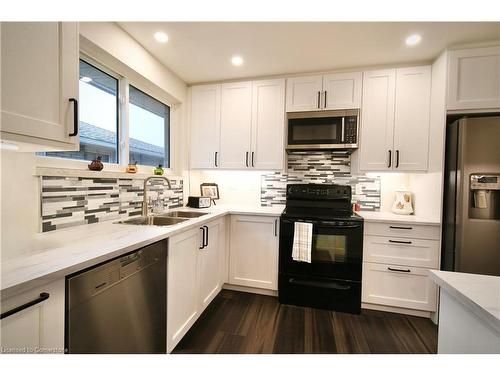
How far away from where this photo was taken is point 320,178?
102 inches

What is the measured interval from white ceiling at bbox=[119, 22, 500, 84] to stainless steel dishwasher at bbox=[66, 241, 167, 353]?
5.39 ft

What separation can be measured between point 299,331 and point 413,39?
8.29 feet

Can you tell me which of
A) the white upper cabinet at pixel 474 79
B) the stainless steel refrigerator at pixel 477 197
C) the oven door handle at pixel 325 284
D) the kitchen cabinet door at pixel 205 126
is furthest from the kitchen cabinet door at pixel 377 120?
the kitchen cabinet door at pixel 205 126

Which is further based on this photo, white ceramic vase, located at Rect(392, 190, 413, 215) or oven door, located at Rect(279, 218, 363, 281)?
white ceramic vase, located at Rect(392, 190, 413, 215)

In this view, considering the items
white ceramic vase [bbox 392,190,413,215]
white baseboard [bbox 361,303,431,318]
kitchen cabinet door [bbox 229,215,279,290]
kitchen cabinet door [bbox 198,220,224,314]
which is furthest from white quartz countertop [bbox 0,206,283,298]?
white ceramic vase [bbox 392,190,413,215]

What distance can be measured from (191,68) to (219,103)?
1.51ft

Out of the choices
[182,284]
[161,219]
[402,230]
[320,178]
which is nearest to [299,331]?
[182,284]

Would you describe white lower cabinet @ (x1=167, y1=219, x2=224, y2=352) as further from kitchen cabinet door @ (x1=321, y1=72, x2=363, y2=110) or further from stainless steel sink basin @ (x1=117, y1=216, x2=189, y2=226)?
kitchen cabinet door @ (x1=321, y1=72, x2=363, y2=110)

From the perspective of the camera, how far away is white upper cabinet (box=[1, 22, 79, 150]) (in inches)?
30.7

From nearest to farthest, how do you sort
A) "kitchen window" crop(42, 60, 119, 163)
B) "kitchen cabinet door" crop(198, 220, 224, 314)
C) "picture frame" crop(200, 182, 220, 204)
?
"kitchen window" crop(42, 60, 119, 163), "kitchen cabinet door" crop(198, 220, 224, 314), "picture frame" crop(200, 182, 220, 204)

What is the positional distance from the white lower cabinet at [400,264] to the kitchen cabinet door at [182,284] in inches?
60.1

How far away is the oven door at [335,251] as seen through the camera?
6.55 ft

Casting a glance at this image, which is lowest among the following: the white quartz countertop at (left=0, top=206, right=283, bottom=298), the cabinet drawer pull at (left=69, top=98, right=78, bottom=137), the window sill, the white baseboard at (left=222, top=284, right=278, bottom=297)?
the white baseboard at (left=222, top=284, right=278, bottom=297)
